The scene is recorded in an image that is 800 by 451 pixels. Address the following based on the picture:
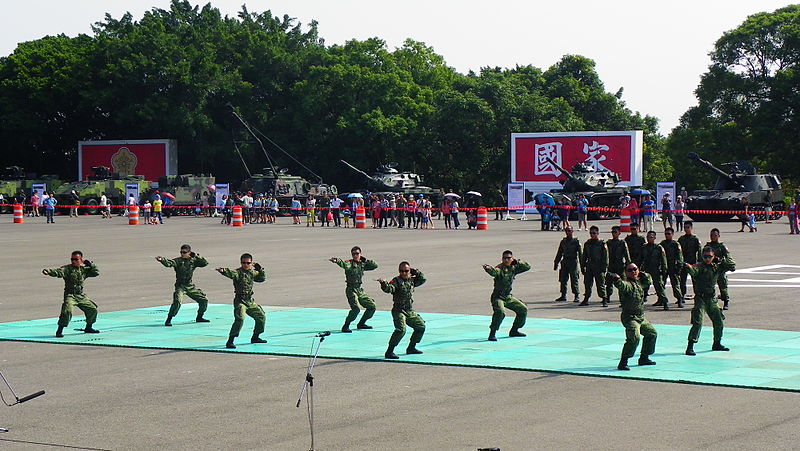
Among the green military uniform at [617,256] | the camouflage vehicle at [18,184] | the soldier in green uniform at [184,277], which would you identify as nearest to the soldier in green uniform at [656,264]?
the green military uniform at [617,256]

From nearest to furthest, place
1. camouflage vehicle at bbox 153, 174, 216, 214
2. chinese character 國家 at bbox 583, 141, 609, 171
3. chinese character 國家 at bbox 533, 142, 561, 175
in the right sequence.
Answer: chinese character 國家 at bbox 583, 141, 609, 171
chinese character 國家 at bbox 533, 142, 561, 175
camouflage vehicle at bbox 153, 174, 216, 214

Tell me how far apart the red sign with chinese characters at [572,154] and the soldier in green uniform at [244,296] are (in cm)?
4580

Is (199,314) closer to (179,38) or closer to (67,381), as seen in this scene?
(67,381)

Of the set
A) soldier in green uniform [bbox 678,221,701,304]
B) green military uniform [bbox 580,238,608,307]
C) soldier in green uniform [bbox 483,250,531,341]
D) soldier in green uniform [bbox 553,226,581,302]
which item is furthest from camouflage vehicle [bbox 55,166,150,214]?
soldier in green uniform [bbox 483,250,531,341]

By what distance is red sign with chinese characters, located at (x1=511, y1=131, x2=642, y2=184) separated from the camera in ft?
203

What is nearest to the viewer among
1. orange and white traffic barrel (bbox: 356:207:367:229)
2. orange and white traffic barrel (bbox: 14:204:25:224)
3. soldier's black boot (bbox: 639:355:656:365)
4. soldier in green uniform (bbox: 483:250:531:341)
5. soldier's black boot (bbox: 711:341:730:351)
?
soldier's black boot (bbox: 639:355:656:365)

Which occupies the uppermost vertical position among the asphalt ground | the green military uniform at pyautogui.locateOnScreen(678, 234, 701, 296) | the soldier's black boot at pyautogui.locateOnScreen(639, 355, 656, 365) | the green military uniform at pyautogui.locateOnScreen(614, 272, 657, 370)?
the green military uniform at pyautogui.locateOnScreen(678, 234, 701, 296)

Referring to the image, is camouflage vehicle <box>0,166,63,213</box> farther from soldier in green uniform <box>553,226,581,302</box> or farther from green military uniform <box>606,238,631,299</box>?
green military uniform <box>606,238,631,299</box>

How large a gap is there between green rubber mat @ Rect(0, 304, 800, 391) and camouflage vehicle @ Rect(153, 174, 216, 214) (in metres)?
47.2

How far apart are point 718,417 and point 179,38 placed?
76.4 metres

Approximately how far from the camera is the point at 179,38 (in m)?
83.4

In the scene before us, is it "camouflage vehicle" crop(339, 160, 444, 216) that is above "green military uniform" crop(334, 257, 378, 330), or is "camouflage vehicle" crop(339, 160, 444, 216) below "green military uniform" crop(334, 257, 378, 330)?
above

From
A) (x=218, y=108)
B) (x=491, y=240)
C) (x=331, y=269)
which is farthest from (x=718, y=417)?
(x=218, y=108)

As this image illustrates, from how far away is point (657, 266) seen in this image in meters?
20.7
